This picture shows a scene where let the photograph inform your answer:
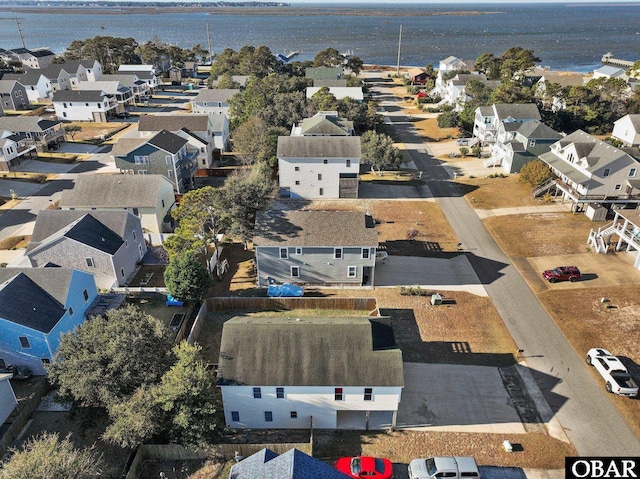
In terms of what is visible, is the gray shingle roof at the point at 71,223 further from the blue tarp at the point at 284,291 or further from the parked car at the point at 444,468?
the parked car at the point at 444,468

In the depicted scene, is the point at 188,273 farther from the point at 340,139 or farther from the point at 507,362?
the point at 340,139

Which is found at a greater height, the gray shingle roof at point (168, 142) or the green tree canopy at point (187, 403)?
the gray shingle roof at point (168, 142)

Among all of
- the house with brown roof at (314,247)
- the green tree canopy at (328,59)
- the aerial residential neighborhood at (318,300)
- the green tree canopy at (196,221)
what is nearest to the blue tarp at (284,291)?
the aerial residential neighborhood at (318,300)

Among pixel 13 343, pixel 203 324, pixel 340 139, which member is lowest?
pixel 203 324

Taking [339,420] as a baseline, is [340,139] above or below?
above

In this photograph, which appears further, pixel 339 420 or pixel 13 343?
pixel 13 343

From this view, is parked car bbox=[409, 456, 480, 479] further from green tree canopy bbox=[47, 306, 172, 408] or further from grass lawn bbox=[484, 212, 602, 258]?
grass lawn bbox=[484, 212, 602, 258]

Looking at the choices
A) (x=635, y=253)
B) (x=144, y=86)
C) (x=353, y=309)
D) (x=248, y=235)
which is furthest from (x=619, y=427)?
(x=144, y=86)
